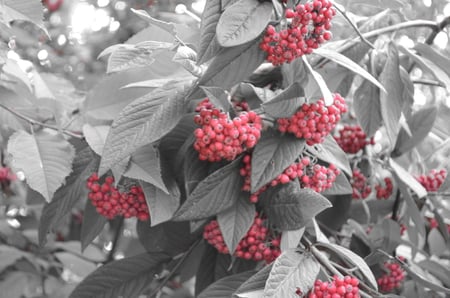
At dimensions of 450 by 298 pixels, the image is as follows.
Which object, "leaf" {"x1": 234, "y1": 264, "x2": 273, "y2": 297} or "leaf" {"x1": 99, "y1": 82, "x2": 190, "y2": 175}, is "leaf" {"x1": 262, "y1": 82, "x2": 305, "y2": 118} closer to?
"leaf" {"x1": 99, "y1": 82, "x2": 190, "y2": 175}

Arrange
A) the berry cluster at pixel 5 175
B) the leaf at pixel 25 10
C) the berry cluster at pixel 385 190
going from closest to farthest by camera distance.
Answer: the leaf at pixel 25 10, the berry cluster at pixel 385 190, the berry cluster at pixel 5 175

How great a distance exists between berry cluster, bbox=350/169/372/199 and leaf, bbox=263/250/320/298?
2.24 ft

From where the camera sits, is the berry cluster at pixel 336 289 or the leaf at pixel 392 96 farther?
the leaf at pixel 392 96

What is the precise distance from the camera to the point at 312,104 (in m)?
1.51

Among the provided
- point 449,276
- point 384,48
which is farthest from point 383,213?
point 384,48

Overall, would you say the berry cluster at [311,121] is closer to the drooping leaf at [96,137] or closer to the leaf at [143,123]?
the leaf at [143,123]

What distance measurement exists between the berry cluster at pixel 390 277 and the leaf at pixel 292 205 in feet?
1.86

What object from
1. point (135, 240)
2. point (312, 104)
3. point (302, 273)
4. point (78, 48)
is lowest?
point (135, 240)

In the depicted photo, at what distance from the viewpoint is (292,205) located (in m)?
1.54

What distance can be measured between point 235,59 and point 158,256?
2.30ft

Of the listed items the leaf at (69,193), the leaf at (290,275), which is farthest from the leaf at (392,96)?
the leaf at (69,193)

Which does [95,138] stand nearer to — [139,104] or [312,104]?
[139,104]

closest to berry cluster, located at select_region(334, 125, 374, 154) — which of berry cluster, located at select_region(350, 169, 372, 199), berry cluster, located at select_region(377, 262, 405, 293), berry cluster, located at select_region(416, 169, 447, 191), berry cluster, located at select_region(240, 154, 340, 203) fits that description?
berry cluster, located at select_region(350, 169, 372, 199)

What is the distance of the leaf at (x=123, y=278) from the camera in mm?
1777
